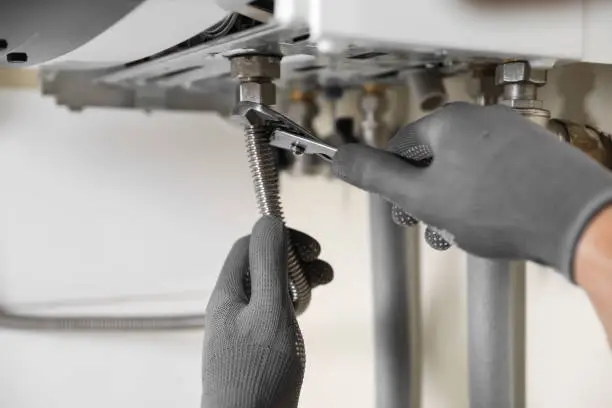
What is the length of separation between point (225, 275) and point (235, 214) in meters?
0.44

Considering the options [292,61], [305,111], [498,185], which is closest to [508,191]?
[498,185]

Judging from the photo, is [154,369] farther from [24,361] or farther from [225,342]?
[225,342]

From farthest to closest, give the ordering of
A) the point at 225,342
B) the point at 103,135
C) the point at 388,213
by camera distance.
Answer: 1. the point at 103,135
2. the point at 388,213
3. the point at 225,342

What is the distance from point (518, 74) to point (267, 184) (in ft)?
0.70

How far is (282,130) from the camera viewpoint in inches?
22.3

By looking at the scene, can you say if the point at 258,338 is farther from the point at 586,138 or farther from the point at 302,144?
the point at 586,138

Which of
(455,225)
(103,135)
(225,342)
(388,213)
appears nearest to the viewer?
(455,225)

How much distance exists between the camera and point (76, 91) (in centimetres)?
90

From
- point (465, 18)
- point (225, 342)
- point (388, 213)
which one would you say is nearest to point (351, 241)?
point (388, 213)

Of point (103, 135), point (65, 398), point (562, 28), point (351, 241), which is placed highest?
point (562, 28)

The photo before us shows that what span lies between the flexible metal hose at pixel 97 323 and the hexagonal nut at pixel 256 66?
0.46 m

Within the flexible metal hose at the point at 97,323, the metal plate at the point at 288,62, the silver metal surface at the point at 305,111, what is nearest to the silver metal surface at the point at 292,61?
the metal plate at the point at 288,62

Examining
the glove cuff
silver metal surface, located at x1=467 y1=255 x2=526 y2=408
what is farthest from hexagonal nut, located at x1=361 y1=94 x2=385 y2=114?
the glove cuff

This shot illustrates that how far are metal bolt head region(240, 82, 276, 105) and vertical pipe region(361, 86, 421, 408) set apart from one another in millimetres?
290
